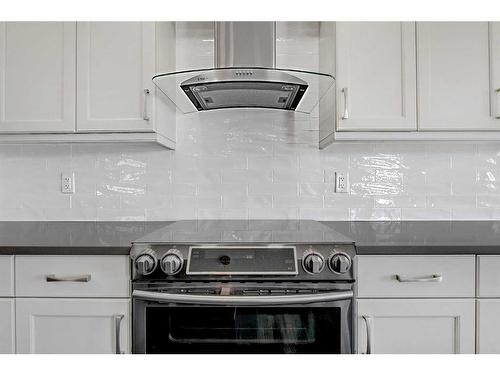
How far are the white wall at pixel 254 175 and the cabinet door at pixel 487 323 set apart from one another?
742 mm

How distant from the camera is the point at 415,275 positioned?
5.58 ft

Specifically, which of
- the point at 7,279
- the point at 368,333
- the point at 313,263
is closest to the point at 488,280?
the point at 368,333

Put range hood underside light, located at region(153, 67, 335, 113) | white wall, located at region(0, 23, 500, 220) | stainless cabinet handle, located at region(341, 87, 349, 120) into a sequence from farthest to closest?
white wall, located at region(0, 23, 500, 220), stainless cabinet handle, located at region(341, 87, 349, 120), range hood underside light, located at region(153, 67, 335, 113)

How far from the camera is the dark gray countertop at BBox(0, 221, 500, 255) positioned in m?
1.70

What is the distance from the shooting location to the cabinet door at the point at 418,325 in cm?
170

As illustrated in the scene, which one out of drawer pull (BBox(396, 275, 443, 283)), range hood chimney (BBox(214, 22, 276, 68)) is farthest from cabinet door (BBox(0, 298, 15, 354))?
drawer pull (BBox(396, 275, 443, 283))

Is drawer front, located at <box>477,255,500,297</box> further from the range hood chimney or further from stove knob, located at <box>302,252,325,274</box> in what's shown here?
the range hood chimney

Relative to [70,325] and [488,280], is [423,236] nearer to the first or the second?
[488,280]

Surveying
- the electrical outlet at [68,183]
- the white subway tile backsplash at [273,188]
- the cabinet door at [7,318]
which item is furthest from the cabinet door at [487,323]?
the electrical outlet at [68,183]

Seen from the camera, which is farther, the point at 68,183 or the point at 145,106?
the point at 68,183

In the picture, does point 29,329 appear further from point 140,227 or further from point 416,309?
point 416,309

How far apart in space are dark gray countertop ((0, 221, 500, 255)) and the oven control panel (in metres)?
0.09

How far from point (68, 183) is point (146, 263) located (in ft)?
3.26

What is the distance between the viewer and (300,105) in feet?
7.33
